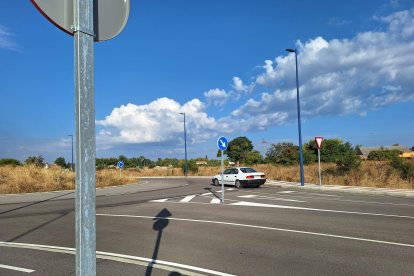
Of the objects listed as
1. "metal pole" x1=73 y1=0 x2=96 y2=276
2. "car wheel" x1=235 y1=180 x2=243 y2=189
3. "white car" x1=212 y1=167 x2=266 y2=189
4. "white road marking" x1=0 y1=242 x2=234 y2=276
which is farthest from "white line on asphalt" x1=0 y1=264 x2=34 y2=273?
"car wheel" x1=235 y1=180 x2=243 y2=189

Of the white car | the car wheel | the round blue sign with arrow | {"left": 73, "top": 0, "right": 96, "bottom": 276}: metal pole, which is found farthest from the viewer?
the car wheel

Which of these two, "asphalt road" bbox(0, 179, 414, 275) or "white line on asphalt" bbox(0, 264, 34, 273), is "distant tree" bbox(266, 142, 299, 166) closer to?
"asphalt road" bbox(0, 179, 414, 275)

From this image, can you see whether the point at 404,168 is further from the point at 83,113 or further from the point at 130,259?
the point at 83,113

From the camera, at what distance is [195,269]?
6.33 m

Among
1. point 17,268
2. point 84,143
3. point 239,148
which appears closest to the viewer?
point 84,143

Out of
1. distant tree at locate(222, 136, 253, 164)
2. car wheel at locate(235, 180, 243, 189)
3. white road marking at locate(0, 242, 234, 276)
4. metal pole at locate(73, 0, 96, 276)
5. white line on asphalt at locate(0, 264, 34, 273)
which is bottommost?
car wheel at locate(235, 180, 243, 189)

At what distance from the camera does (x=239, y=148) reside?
107438mm

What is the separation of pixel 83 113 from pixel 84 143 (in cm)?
17

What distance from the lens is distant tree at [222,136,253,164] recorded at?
105000mm

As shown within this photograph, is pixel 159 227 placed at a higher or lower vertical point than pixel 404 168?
lower

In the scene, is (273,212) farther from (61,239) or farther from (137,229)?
(61,239)

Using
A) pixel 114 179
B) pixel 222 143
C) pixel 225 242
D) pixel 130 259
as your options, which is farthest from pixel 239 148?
pixel 130 259

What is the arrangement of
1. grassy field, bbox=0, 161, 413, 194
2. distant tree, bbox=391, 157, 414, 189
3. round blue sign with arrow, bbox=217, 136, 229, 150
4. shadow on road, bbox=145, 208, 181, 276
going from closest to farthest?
1. shadow on road, bbox=145, 208, 181, 276
2. round blue sign with arrow, bbox=217, 136, 229, 150
3. distant tree, bbox=391, 157, 414, 189
4. grassy field, bbox=0, 161, 413, 194

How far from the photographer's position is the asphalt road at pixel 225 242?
639cm
